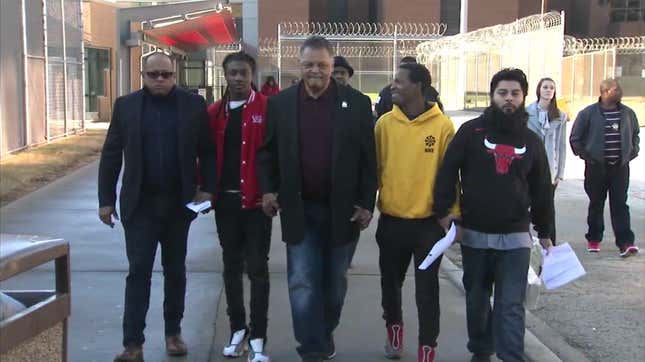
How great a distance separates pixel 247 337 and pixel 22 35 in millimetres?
13656

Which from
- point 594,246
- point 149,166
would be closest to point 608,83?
point 594,246

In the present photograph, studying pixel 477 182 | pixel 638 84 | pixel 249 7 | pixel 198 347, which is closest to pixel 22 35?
pixel 198 347

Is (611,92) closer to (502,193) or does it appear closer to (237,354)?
(502,193)

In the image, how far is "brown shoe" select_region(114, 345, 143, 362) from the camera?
14.9ft

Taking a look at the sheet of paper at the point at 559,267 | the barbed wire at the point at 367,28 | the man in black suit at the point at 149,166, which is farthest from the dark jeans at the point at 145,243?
the barbed wire at the point at 367,28

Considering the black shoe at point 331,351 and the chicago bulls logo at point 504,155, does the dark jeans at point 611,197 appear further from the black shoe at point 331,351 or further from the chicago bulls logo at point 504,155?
the black shoe at point 331,351

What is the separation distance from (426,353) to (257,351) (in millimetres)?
1010

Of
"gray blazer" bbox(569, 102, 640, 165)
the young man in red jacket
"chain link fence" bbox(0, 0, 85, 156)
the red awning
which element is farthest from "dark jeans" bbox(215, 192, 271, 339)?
the red awning

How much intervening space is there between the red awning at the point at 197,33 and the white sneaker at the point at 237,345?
17.1m

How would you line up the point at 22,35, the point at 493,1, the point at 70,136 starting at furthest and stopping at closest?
the point at 493,1, the point at 70,136, the point at 22,35

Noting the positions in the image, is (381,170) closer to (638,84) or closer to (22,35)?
(22,35)

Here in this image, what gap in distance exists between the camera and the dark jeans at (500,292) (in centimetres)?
434

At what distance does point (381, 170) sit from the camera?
4.52 meters

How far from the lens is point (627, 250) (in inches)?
314
